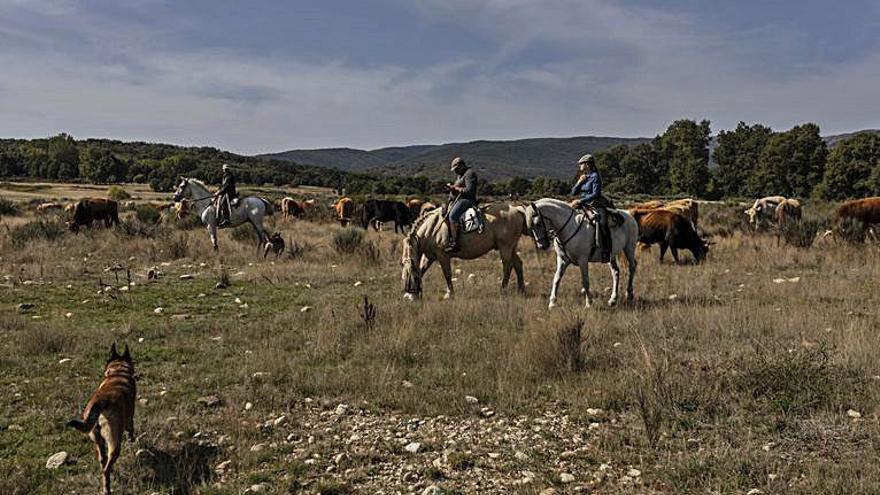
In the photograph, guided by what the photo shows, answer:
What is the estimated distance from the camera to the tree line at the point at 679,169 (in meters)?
56.6

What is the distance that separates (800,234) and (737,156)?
57.8 metres

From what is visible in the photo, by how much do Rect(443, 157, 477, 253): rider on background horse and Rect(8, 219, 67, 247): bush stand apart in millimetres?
14681

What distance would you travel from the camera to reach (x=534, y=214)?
1048 cm

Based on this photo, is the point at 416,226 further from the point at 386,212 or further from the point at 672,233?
the point at 386,212

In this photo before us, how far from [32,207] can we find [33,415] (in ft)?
128

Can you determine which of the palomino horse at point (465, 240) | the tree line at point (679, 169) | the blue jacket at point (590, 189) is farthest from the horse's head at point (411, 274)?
the tree line at point (679, 169)

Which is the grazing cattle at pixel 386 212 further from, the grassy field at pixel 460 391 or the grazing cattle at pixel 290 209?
the grassy field at pixel 460 391

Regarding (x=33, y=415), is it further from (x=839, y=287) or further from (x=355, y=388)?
(x=839, y=287)

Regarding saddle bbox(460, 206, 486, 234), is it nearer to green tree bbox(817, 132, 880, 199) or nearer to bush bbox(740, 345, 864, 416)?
bush bbox(740, 345, 864, 416)

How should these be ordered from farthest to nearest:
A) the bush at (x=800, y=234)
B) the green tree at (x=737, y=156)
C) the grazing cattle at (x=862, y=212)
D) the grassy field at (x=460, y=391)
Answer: the green tree at (x=737, y=156) → the grazing cattle at (x=862, y=212) → the bush at (x=800, y=234) → the grassy field at (x=460, y=391)

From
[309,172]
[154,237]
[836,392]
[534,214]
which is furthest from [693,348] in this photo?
[309,172]

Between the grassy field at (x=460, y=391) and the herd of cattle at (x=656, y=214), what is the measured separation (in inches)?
186

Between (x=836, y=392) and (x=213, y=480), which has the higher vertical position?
(x=836, y=392)

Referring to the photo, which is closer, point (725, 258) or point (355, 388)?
point (355, 388)
